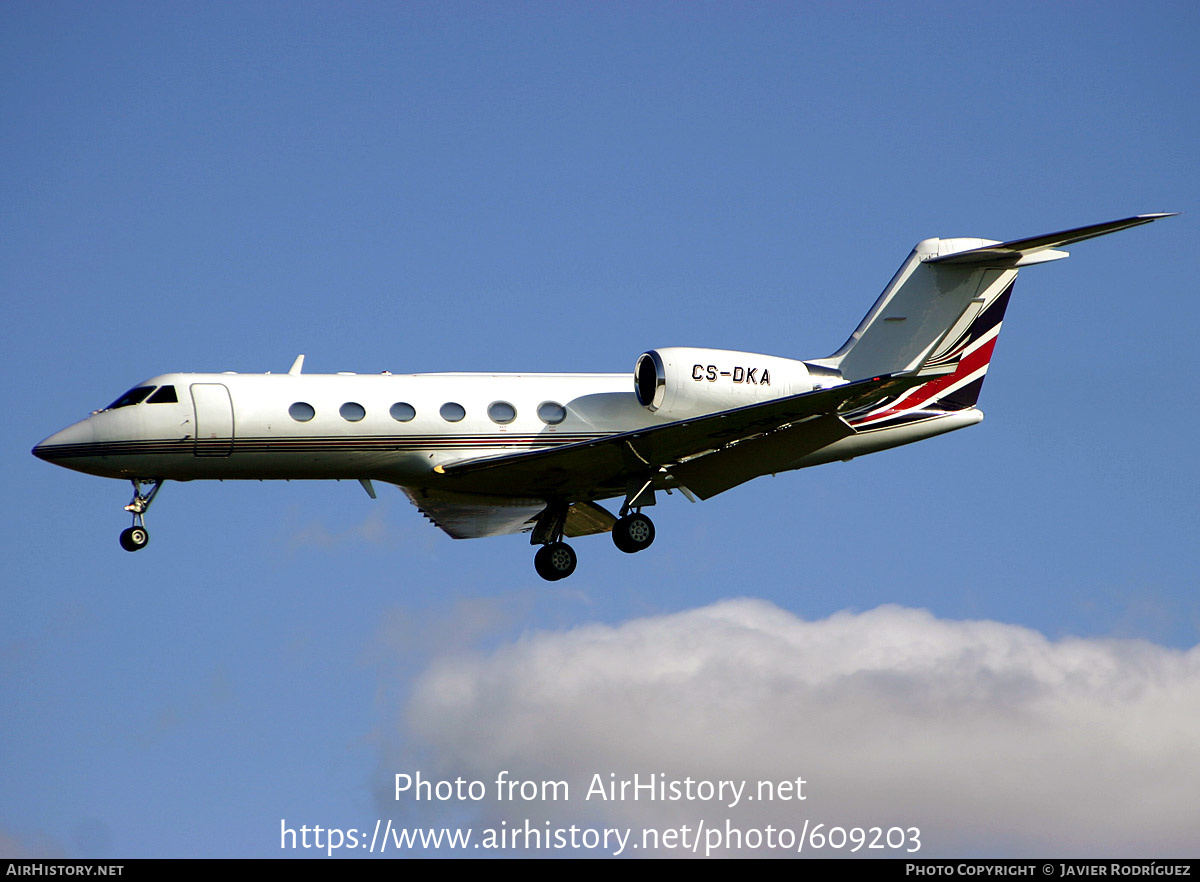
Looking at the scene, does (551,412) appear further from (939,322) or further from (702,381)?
(939,322)

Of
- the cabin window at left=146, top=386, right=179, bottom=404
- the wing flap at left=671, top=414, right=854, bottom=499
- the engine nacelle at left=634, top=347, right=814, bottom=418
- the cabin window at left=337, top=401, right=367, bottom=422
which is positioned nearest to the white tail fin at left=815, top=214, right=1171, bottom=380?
the engine nacelle at left=634, top=347, right=814, bottom=418

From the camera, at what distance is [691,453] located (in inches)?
1139

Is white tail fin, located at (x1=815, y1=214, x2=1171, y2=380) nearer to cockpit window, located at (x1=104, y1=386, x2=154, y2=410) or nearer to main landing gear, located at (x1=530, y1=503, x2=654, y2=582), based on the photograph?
main landing gear, located at (x1=530, y1=503, x2=654, y2=582)

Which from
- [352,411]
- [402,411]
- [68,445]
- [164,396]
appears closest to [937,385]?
[402,411]

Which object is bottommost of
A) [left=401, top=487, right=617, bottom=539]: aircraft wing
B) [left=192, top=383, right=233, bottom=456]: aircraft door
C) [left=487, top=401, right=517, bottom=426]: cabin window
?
[left=401, top=487, right=617, bottom=539]: aircraft wing

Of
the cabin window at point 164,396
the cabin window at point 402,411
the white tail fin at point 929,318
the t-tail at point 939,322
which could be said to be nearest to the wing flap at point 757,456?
the t-tail at point 939,322

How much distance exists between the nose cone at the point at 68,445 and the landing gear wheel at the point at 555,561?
26.8 ft

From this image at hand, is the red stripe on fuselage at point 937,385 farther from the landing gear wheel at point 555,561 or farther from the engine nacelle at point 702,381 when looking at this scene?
the landing gear wheel at point 555,561

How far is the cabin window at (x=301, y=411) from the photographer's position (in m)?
28.0

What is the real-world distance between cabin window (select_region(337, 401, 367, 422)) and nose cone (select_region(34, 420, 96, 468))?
13.6 ft

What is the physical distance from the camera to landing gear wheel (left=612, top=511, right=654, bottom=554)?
2983 centimetres
